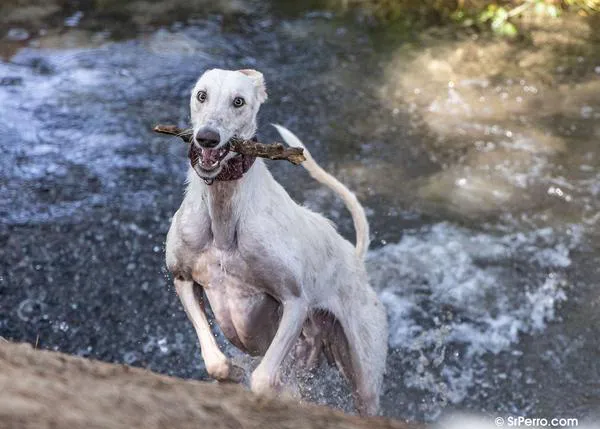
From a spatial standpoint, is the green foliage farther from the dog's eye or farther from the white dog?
the dog's eye

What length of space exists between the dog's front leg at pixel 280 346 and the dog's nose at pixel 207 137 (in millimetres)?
858

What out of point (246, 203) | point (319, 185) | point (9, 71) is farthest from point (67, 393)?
point (9, 71)

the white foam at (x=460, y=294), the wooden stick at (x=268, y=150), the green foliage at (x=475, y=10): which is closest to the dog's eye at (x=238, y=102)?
the wooden stick at (x=268, y=150)

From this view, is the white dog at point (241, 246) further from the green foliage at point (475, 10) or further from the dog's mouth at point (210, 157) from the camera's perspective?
the green foliage at point (475, 10)

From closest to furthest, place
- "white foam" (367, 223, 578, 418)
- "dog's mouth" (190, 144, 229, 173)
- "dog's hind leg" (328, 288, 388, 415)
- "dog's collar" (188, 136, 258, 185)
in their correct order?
"dog's mouth" (190, 144, 229, 173), "dog's collar" (188, 136, 258, 185), "dog's hind leg" (328, 288, 388, 415), "white foam" (367, 223, 578, 418)

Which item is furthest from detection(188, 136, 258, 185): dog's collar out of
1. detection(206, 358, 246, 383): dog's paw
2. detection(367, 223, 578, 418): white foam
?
detection(367, 223, 578, 418): white foam

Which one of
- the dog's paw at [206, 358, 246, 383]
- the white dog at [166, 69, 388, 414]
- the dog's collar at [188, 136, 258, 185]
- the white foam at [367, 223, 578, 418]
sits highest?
the dog's collar at [188, 136, 258, 185]

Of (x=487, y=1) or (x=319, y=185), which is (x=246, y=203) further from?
(x=487, y=1)

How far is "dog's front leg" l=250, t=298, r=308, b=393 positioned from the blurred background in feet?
3.46

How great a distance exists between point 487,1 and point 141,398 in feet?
28.4

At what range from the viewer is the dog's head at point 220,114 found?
131 inches

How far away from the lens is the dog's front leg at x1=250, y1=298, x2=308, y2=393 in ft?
11.6

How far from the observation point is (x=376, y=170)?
7242 mm

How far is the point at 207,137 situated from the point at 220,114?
0.62ft
